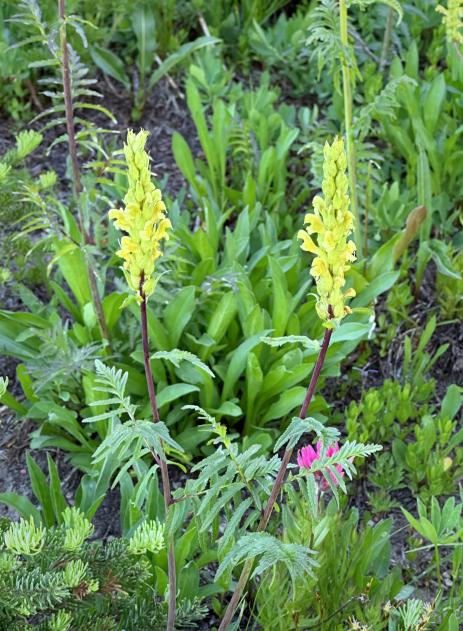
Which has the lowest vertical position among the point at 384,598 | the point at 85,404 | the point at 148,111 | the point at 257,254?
the point at 384,598

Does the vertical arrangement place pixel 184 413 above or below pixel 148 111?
below

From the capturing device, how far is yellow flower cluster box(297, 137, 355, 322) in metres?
1.36

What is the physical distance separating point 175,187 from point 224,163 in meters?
0.39

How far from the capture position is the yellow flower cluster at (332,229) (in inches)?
53.5

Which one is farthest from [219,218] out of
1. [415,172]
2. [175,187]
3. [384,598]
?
[384,598]

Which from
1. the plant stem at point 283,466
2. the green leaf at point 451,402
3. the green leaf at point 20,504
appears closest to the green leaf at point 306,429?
the plant stem at point 283,466

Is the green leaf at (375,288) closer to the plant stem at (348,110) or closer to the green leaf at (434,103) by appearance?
the plant stem at (348,110)

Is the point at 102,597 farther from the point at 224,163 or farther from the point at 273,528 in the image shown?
the point at 224,163

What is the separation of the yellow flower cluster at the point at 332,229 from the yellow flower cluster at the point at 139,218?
272mm

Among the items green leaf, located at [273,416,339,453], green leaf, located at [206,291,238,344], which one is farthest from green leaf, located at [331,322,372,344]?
green leaf, located at [273,416,339,453]

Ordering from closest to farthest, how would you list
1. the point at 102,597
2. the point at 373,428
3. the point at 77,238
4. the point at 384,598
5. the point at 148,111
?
the point at 102,597, the point at 384,598, the point at 373,428, the point at 77,238, the point at 148,111

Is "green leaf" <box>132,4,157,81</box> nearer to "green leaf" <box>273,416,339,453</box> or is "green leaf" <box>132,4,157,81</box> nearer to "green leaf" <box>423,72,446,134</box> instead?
"green leaf" <box>423,72,446,134</box>

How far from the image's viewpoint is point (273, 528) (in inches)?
96.7

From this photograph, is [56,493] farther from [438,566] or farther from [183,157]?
[183,157]
